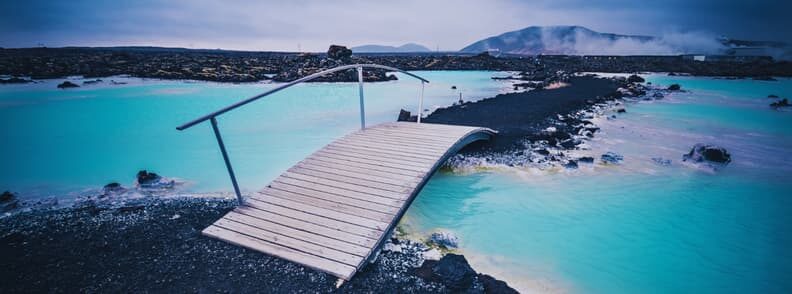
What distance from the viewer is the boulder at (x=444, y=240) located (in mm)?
5039

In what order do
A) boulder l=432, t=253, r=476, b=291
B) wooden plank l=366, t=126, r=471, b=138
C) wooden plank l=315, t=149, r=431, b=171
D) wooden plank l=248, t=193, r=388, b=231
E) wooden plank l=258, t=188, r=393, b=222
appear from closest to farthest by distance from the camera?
boulder l=432, t=253, r=476, b=291 → wooden plank l=248, t=193, r=388, b=231 → wooden plank l=258, t=188, r=393, b=222 → wooden plank l=315, t=149, r=431, b=171 → wooden plank l=366, t=126, r=471, b=138

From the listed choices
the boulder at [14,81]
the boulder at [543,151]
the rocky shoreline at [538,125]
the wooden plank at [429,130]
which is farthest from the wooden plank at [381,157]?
the boulder at [14,81]

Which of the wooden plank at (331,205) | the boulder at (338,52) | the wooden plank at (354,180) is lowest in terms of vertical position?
the wooden plank at (331,205)

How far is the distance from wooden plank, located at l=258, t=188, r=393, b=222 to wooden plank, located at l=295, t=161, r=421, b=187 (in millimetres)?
781

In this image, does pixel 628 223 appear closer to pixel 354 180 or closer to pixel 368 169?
pixel 368 169

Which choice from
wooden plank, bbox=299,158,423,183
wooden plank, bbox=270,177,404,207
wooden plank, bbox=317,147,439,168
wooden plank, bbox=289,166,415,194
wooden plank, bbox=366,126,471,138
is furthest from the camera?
wooden plank, bbox=366,126,471,138

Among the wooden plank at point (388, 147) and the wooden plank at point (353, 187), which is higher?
the wooden plank at point (388, 147)

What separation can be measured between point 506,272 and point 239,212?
399cm

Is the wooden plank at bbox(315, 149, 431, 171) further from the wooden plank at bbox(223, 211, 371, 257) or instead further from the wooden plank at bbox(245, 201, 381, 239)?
the wooden plank at bbox(223, 211, 371, 257)

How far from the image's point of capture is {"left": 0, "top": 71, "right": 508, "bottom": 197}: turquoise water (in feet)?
28.7

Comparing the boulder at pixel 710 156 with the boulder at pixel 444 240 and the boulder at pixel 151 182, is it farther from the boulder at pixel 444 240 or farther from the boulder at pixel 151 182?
the boulder at pixel 151 182

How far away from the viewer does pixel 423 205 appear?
6680 millimetres

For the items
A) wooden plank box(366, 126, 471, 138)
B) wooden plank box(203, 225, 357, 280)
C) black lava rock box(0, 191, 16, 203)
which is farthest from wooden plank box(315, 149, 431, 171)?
black lava rock box(0, 191, 16, 203)

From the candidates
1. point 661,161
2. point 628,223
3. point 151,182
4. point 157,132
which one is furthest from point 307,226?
point 157,132
